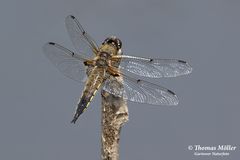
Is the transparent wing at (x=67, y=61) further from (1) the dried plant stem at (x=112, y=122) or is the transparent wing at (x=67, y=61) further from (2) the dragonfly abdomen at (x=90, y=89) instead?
(1) the dried plant stem at (x=112, y=122)

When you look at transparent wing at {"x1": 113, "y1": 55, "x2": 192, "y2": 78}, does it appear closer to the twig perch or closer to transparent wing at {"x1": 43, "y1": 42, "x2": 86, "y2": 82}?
transparent wing at {"x1": 43, "y1": 42, "x2": 86, "y2": 82}

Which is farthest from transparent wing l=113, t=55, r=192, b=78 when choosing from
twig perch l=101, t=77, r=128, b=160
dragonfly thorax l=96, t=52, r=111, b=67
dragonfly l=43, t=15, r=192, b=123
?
twig perch l=101, t=77, r=128, b=160

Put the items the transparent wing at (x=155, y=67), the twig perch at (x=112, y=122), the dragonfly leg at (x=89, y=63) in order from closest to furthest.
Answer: the twig perch at (x=112, y=122)
the dragonfly leg at (x=89, y=63)
the transparent wing at (x=155, y=67)

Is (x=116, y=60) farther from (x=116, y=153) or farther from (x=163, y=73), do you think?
(x=116, y=153)

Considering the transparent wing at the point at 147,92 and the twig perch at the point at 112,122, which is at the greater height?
the transparent wing at the point at 147,92

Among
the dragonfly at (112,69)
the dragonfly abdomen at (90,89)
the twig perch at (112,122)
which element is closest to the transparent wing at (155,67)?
the dragonfly at (112,69)

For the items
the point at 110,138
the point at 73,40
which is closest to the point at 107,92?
the point at 110,138
